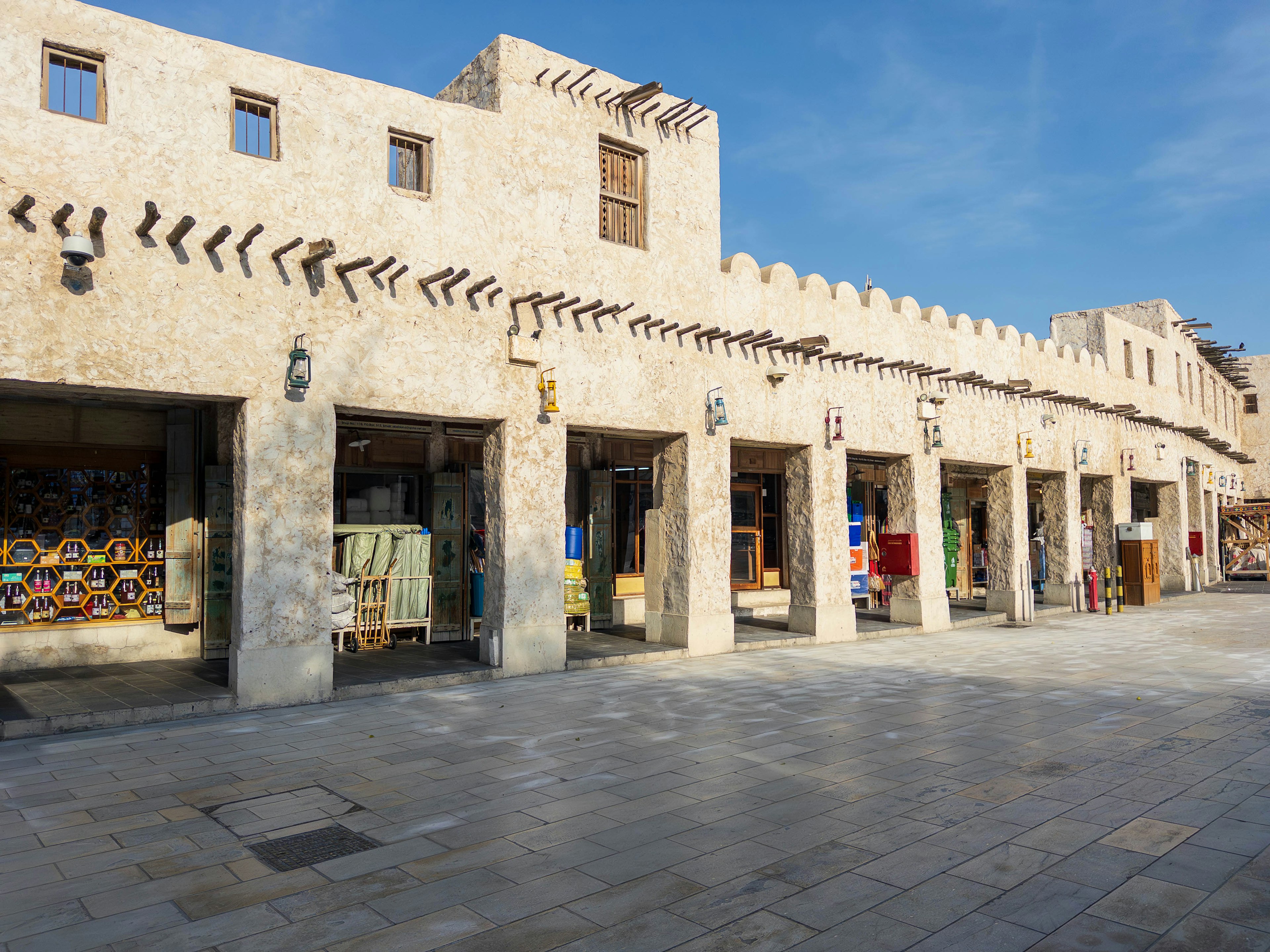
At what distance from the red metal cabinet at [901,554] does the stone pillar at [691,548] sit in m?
4.37

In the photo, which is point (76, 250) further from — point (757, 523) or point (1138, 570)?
point (1138, 570)

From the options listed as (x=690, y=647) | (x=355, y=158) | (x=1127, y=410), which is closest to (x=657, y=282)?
(x=355, y=158)

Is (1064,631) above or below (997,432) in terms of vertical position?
below

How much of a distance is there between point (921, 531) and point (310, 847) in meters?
12.8

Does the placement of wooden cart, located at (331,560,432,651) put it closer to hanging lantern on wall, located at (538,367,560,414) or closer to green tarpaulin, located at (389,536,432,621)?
green tarpaulin, located at (389,536,432,621)

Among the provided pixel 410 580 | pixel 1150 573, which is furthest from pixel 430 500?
pixel 1150 573

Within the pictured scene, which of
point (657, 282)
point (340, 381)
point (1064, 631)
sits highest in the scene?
point (657, 282)

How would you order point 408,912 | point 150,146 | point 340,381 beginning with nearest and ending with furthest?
point 408,912, point 150,146, point 340,381

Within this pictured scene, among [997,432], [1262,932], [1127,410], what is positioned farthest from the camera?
[1127,410]

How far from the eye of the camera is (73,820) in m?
5.36

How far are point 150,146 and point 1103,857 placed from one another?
9378 millimetres

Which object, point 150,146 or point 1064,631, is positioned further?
point 1064,631

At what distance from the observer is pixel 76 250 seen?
24.4 ft

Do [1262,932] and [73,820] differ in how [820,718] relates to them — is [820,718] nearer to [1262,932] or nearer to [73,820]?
[1262,932]
